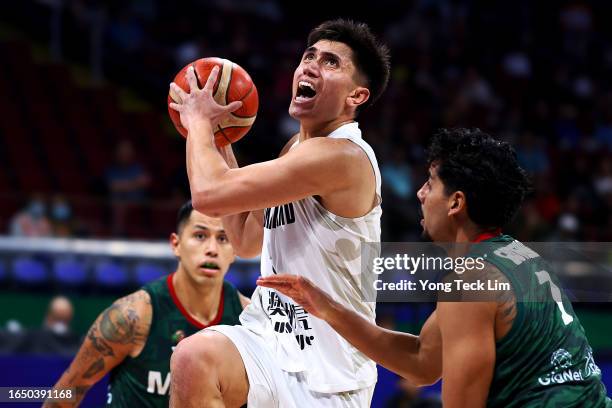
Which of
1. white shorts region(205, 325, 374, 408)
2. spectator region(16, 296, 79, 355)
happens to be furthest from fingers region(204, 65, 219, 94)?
spectator region(16, 296, 79, 355)

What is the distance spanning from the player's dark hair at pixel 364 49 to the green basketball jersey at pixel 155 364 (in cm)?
159

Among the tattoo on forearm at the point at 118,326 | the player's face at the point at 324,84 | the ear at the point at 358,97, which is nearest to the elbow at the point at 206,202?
the player's face at the point at 324,84

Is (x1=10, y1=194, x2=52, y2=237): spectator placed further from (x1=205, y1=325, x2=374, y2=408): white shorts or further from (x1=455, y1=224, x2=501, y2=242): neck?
(x1=455, y1=224, x2=501, y2=242): neck

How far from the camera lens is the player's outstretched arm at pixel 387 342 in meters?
3.81

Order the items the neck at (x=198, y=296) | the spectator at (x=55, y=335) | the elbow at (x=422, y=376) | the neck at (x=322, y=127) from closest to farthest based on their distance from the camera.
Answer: the elbow at (x=422, y=376)
the neck at (x=322, y=127)
the neck at (x=198, y=296)
the spectator at (x=55, y=335)

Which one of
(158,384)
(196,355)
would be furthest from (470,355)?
(158,384)

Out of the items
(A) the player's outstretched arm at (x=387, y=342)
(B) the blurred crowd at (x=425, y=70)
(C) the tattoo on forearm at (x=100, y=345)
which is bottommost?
(A) the player's outstretched arm at (x=387, y=342)

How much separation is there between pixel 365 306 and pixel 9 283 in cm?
508

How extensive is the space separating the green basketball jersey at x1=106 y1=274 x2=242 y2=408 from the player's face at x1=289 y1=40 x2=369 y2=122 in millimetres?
1472

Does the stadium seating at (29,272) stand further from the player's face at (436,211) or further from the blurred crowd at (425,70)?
the player's face at (436,211)

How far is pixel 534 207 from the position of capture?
1209 centimetres

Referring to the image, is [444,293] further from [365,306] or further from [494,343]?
[365,306]

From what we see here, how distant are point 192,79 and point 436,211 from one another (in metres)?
1.36

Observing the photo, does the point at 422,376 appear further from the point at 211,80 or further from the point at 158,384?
the point at 158,384
